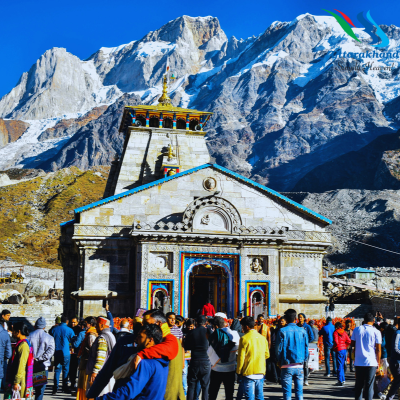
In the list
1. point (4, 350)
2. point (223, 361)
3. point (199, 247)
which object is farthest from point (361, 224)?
point (4, 350)

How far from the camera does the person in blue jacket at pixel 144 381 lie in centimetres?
671

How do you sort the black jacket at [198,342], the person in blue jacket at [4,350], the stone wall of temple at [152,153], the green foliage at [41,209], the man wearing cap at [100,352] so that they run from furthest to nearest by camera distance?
the green foliage at [41,209], the stone wall of temple at [152,153], the black jacket at [198,342], the person in blue jacket at [4,350], the man wearing cap at [100,352]

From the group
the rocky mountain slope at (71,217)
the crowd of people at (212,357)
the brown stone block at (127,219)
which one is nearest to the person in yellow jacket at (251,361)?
the crowd of people at (212,357)

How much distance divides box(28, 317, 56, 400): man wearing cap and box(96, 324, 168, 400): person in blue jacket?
510cm

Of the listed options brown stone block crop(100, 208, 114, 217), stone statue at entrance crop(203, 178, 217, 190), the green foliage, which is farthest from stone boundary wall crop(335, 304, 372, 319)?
the green foliage

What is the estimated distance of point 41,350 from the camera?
1167cm

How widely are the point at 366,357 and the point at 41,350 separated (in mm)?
6906

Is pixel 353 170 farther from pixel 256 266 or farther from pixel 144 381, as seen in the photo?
pixel 144 381

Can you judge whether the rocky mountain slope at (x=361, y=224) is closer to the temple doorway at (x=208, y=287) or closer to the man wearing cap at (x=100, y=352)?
the temple doorway at (x=208, y=287)

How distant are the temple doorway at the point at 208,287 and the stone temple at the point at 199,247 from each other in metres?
0.06

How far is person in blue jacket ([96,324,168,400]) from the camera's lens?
22.0 ft

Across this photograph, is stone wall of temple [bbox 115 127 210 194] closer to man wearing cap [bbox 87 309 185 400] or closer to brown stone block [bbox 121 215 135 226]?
brown stone block [bbox 121 215 135 226]

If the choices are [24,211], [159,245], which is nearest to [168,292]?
[159,245]

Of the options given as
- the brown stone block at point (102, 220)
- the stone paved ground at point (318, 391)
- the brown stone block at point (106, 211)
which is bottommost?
the stone paved ground at point (318, 391)
